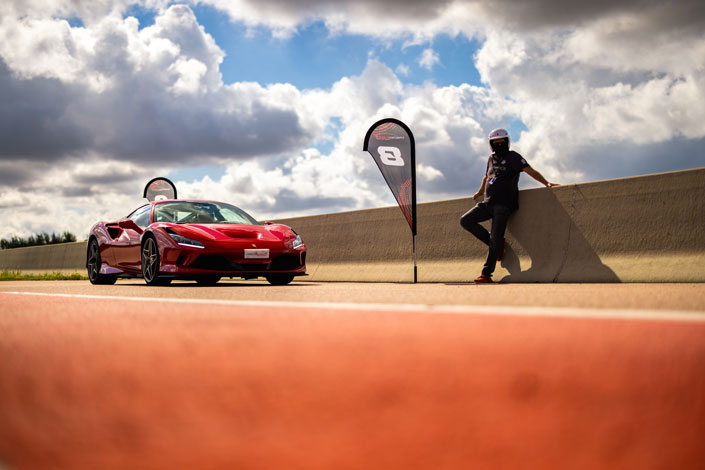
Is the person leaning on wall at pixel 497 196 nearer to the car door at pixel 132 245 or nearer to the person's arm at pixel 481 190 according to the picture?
the person's arm at pixel 481 190

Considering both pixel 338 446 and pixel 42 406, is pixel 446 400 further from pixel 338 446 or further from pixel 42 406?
pixel 42 406

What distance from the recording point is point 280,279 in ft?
35.6

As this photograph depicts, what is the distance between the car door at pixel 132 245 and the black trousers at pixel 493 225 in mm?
5060

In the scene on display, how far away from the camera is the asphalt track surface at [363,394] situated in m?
1.61

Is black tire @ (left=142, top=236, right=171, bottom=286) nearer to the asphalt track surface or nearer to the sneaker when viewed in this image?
the sneaker

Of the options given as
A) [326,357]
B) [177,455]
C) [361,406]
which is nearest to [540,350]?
[326,357]

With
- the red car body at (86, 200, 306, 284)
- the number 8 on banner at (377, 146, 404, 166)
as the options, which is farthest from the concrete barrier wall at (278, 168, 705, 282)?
the red car body at (86, 200, 306, 284)

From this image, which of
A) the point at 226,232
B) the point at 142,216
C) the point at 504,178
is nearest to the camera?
the point at 504,178

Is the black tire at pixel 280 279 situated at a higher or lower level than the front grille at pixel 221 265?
lower

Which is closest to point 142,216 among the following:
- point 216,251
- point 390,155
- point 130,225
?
point 130,225

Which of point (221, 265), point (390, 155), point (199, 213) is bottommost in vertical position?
point (221, 265)

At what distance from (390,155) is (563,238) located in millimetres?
3878

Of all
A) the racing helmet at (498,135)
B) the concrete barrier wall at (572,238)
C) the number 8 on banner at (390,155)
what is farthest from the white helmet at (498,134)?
the number 8 on banner at (390,155)

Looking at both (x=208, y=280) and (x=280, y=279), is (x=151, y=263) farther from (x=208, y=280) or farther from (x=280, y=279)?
(x=280, y=279)
